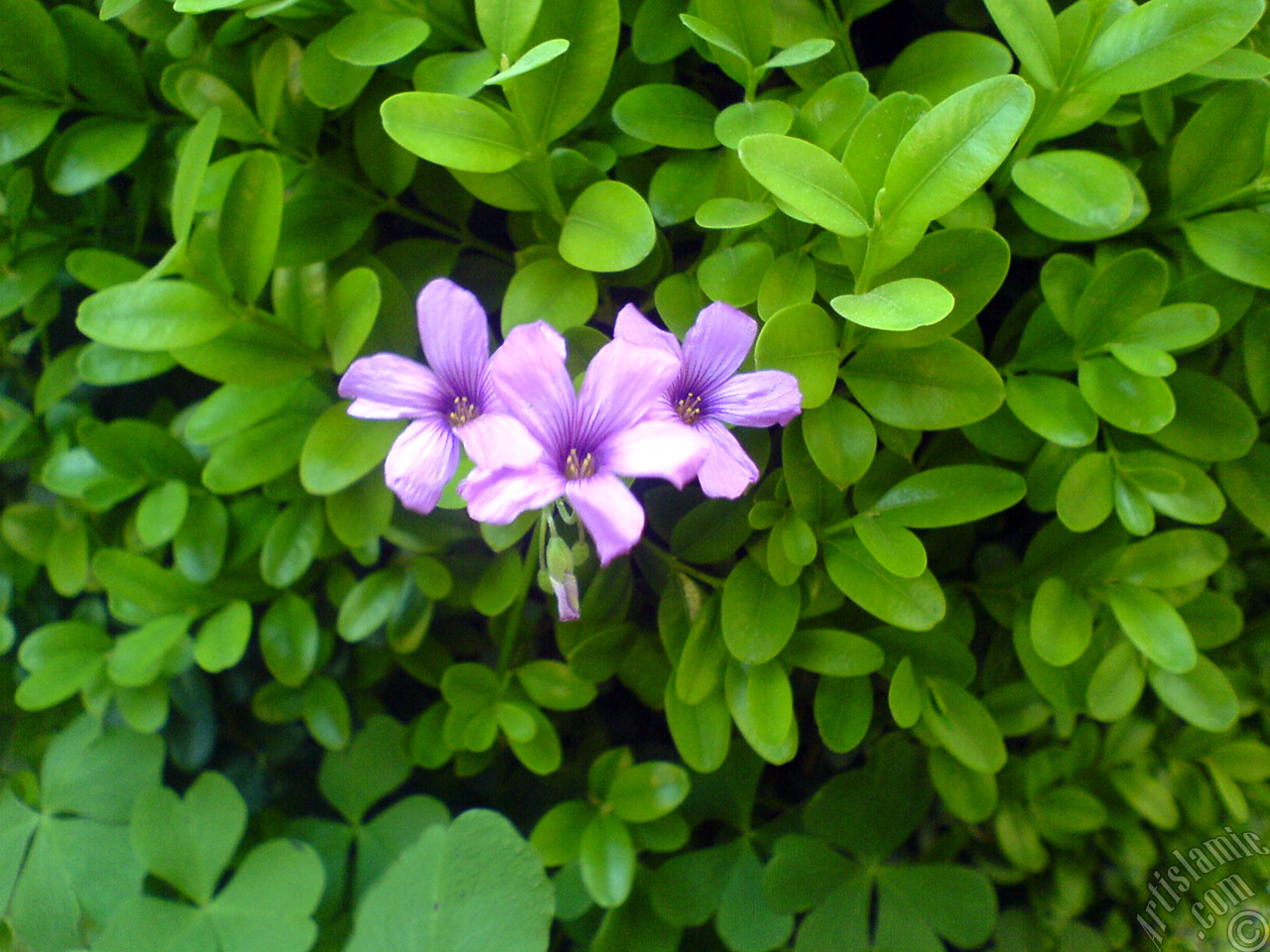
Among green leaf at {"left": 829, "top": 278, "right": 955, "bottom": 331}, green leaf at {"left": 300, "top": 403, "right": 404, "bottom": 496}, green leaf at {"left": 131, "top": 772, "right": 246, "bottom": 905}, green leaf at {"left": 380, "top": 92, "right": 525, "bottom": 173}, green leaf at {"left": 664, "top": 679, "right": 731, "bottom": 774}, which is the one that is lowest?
green leaf at {"left": 131, "top": 772, "right": 246, "bottom": 905}

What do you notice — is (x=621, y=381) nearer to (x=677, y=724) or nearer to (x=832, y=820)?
(x=677, y=724)

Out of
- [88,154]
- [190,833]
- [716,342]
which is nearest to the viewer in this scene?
[716,342]

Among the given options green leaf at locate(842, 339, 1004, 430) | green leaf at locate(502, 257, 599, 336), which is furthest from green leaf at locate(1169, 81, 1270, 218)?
green leaf at locate(502, 257, 599, 336)

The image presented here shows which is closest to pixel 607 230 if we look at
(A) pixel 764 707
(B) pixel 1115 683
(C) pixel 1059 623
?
Result: (A) pixel 764 707

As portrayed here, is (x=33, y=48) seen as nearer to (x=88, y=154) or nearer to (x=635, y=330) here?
(x=88, y=154)

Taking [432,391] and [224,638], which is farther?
[224,638]

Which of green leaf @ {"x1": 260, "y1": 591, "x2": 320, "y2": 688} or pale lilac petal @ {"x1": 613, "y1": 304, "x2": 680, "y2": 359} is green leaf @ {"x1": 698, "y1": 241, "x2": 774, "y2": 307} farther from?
green leaf @ {"x1": 260, "y1": 591, "x2": 320, "y2": 688}
